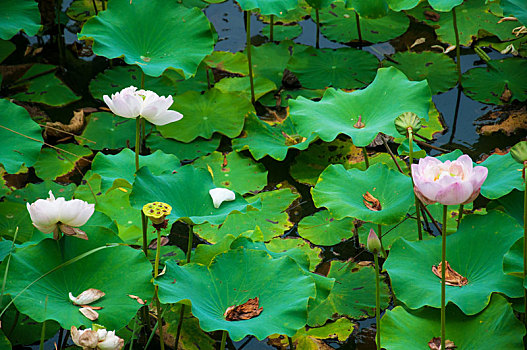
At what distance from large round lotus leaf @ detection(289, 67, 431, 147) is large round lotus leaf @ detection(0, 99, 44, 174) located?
3.38ft

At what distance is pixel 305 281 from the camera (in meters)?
1.80

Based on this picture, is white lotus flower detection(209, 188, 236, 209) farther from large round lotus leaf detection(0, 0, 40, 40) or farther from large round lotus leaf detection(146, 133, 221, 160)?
large round lotus leaf detection(0, 0, 40, 40)

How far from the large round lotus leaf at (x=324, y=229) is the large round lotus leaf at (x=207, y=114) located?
25.0 inches

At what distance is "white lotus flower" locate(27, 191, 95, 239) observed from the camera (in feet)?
5.69

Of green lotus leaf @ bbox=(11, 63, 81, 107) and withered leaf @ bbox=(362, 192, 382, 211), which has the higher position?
withered leaf @ bbox=(362, 192, 382, 211)

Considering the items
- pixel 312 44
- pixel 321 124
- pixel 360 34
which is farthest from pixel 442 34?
pixel 321 124

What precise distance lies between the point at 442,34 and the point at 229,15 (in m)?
1.31

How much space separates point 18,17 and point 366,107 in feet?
5.58

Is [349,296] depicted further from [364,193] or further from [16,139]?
[16,139]

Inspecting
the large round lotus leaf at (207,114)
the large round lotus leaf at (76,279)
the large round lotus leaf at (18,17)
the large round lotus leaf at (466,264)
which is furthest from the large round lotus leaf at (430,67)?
the large round lotus leaf at (76,279)

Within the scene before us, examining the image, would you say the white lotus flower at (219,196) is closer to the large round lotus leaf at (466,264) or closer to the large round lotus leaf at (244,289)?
the large round lotus leaf at (244,289)

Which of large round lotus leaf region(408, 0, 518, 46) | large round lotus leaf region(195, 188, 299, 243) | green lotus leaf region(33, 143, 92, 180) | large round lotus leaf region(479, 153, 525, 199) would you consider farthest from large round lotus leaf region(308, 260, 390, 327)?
large round lotus leaf region(408, 0, 518, 46)

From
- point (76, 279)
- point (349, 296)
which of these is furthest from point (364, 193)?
point (76, 279)

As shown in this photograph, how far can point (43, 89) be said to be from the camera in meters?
3.30
